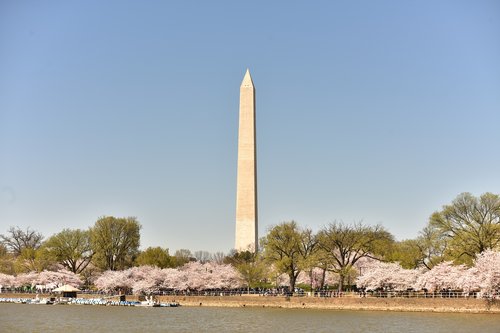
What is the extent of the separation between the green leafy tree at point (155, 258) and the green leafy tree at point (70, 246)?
23.9 feet

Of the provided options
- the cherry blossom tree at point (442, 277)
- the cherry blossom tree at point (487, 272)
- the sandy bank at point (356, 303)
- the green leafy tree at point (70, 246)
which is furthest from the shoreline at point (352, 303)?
the green leafy tree at point (70, 246)

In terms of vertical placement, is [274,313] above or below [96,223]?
below

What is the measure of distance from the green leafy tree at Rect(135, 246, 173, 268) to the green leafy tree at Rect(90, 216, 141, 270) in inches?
69.4

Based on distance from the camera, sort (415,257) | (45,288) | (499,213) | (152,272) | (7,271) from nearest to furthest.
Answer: (499,213) → (415,257) → (152,272) → (45,288) → (7,271)

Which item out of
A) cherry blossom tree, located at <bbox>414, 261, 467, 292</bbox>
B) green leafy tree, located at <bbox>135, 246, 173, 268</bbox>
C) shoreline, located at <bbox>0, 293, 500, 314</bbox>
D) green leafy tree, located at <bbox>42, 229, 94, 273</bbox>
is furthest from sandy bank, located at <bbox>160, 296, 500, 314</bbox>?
green leafy tree, located at <bbox>42, 229, 94, 273</bbox>

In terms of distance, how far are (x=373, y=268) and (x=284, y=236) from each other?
911 cm

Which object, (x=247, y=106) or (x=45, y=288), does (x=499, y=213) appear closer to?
(x=247, y=106)

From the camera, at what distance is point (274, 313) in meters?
62.9

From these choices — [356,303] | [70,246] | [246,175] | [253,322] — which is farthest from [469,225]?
[70,246]

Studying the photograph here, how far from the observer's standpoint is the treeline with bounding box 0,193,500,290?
68312 mm

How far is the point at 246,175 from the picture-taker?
9756cm

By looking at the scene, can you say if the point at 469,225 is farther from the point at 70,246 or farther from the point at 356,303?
the point at 70,246

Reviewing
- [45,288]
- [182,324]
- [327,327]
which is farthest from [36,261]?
[327,327]

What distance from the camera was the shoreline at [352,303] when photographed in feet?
192
